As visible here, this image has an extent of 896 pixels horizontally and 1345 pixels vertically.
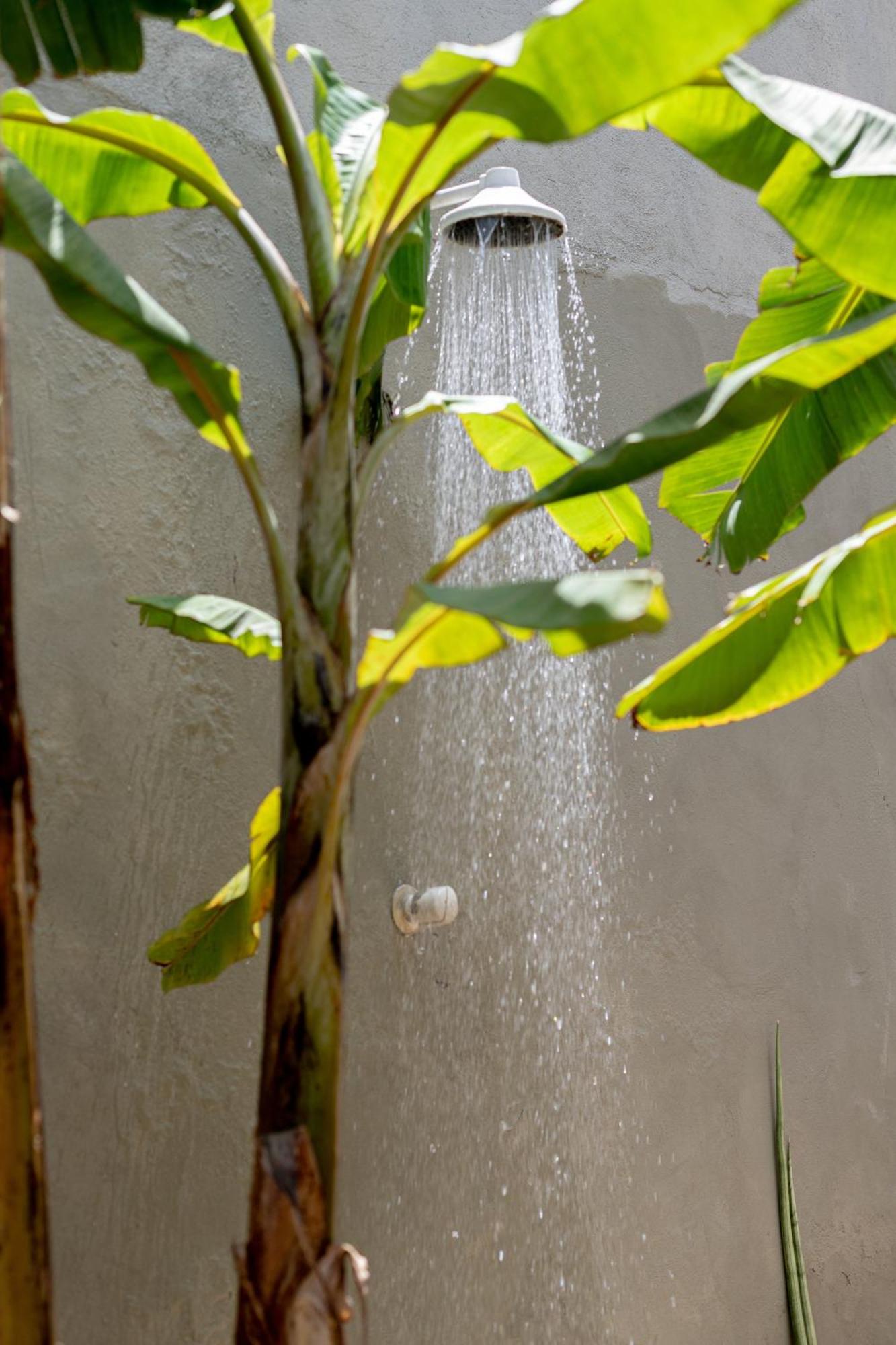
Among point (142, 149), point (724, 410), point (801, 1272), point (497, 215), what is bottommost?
point (801, 1272)

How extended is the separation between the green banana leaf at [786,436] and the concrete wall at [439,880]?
89 centimetres

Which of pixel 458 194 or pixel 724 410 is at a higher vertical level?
pixel 458 194

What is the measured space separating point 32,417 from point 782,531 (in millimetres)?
1361

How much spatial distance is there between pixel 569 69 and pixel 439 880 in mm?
1925

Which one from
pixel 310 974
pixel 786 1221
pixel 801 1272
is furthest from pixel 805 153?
pixel 801 1272

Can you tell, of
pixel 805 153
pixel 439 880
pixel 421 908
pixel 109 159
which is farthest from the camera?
pixel 439 880

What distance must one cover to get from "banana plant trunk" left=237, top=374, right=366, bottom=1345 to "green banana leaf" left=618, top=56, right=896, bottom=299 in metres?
0.67

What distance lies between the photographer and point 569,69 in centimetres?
155

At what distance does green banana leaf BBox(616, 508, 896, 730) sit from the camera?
6.80ft

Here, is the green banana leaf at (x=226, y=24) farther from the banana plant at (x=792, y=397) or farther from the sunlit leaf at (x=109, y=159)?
the banana plant at (x=792, y=397)

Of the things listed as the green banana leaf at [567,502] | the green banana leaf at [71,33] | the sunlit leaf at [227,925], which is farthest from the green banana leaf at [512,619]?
the green banana leaf at [71,33]

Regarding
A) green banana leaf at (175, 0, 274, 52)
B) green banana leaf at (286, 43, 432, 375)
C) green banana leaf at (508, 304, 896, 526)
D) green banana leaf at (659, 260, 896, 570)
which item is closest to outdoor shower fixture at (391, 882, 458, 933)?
green banana leaf at (659, 260, 896, 570)

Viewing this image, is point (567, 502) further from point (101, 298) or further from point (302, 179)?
point (101, 298)

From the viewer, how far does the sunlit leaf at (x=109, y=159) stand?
5.99ft
